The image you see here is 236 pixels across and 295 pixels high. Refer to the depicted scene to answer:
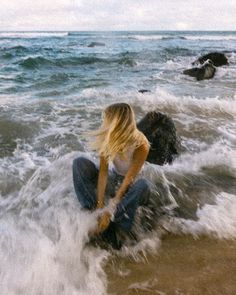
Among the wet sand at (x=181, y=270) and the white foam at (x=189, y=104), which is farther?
the white foam at (x=189, y=104)

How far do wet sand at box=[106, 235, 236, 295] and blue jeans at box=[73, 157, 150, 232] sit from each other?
418mm

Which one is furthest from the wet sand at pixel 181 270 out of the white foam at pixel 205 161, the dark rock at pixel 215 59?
the dark rock at pixel 215 59

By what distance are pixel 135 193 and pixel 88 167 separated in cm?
66

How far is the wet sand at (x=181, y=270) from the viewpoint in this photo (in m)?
3.30

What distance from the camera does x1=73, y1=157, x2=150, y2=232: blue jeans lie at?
389 cm

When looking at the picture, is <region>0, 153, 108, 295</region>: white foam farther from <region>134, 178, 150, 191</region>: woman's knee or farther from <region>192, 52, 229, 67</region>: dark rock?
<region>192, 52, 229, 67</region>: dark rock

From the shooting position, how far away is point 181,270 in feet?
11.6

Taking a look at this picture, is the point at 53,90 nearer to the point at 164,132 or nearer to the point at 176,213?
the point at 164,132

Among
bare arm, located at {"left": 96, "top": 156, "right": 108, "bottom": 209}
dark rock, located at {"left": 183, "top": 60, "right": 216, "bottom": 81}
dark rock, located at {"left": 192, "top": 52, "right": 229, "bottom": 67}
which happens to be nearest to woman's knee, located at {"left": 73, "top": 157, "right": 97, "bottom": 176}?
bare arm, located at {"left": 96, "top": 156, "right": 108, "bottom": 209}

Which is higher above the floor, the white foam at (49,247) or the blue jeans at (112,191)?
the blue jeans at (112,191)

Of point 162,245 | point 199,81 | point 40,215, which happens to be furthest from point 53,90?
point 162,245

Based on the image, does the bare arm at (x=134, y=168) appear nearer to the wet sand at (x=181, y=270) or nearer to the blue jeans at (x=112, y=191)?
the blue jeans at (x=112, y=191)

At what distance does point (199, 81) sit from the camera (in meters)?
14.7

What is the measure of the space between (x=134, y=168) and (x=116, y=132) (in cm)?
43
